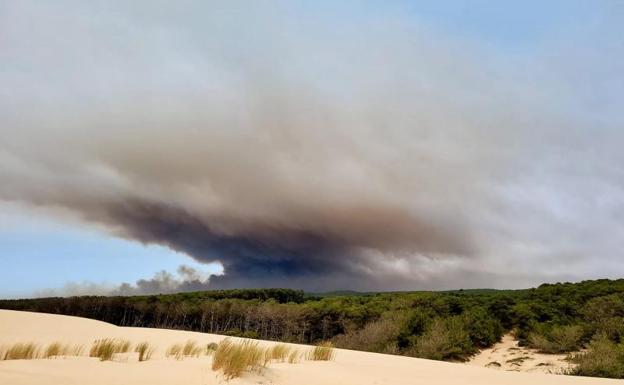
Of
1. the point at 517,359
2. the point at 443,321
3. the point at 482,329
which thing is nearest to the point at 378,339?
the point at 443,321

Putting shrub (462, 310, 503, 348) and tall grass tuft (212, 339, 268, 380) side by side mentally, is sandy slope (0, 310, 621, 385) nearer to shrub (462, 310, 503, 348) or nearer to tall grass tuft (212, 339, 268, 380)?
Result: tall grass tuft (212, 339, 268, 380)

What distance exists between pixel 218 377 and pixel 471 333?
32190 millimetres

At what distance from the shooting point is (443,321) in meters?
37.1

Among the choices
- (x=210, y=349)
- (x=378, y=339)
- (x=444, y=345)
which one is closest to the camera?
(x=210, y=349)

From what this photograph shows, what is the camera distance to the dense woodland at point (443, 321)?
95.1ft

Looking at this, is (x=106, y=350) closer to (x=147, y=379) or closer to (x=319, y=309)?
(x=147, y=379)

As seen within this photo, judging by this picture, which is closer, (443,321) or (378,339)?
(443,321)

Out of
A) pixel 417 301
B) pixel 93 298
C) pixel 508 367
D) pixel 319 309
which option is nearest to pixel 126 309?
pixel 93 298

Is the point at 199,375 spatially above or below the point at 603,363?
above

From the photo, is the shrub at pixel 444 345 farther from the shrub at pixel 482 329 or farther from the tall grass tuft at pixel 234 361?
the tall grass tuft at pixel 234 361

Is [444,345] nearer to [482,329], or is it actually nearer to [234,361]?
[482,329]

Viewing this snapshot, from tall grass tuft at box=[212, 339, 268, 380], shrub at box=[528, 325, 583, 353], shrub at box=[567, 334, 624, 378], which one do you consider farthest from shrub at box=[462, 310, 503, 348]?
tall grass tuft at box=[212, 339, 268, 380]

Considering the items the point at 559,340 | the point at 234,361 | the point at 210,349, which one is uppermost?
the point at 234,361

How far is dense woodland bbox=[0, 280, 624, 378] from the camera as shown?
28984 millimetres
